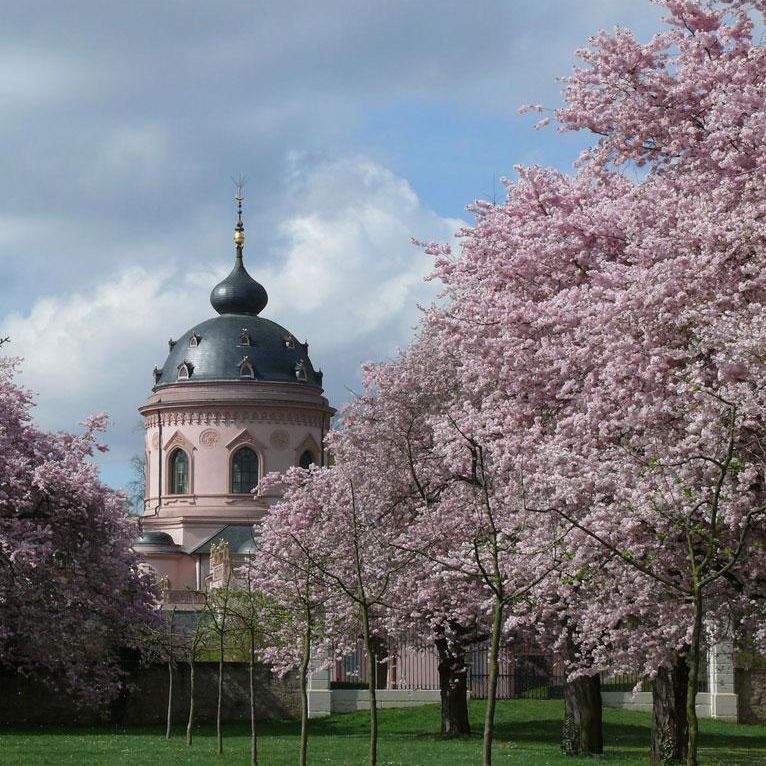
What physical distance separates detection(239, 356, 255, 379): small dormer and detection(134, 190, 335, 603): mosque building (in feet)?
0.18

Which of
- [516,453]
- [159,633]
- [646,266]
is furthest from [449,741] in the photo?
[646,266]

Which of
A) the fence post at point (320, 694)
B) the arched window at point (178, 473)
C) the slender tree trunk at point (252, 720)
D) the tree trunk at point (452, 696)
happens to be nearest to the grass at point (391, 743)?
the tree trunk at point (452, 696)

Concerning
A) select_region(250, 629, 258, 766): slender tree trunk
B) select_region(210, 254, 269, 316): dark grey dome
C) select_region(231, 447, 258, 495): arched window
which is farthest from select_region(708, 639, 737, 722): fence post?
select_region(210, 254, 269, 316): dark grey dome

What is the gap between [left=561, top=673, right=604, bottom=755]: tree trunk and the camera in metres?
26.4

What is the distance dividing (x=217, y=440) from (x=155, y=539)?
622 cm

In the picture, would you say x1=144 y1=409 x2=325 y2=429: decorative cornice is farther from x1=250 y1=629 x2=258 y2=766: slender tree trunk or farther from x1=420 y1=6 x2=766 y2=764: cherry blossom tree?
x1=420 y1=6 x2=766 y2=764: cherry blossom tree

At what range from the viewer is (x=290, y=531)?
32469 millimetres

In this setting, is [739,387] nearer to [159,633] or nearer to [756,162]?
[756,162]

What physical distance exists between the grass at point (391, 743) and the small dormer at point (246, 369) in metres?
42.2

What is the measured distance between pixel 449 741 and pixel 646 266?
1583cm

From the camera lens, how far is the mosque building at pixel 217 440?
79000 millimetres

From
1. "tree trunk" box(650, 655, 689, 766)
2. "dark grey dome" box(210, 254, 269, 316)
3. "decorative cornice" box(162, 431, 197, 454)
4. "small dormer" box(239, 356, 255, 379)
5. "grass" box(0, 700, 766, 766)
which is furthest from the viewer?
"dark grey dome" box(210, 254, 269, 316)

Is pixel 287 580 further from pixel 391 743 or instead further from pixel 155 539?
pixel 155 539

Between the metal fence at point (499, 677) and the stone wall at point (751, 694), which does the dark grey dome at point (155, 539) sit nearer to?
the metal fence at point (499, 677)
